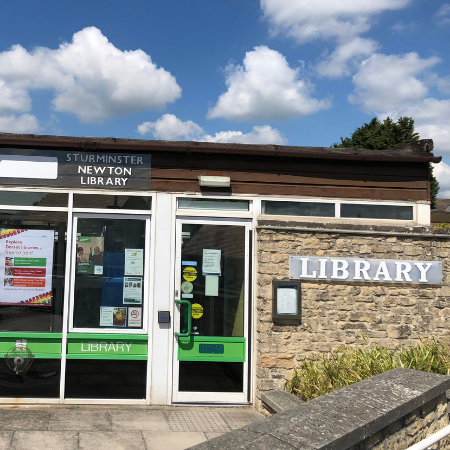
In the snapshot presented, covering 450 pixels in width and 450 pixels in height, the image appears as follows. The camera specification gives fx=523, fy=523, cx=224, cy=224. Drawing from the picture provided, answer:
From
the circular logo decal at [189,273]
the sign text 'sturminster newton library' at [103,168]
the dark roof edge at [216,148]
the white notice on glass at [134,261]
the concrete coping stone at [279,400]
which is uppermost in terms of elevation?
the dark roof edge at [216,148]

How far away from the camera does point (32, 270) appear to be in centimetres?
669

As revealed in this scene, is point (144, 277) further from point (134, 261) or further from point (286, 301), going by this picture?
point (286, 301)

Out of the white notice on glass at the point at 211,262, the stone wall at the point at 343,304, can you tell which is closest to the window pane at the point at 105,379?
the white notice on glass at the point at 211,262

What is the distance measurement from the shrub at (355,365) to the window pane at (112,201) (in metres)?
2.93

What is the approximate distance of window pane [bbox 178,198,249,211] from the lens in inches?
275

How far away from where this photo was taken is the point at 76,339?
662 centimetres

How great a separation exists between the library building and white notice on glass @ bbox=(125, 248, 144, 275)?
0.04 ft

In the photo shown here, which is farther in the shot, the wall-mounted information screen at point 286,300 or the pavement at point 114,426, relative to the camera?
the wall-mounted information screen at point 286,300

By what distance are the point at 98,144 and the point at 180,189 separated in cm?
121

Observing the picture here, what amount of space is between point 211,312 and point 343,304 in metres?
1.74

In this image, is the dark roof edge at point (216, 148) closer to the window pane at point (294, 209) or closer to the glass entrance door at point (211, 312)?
the window pane at point (294, 209)

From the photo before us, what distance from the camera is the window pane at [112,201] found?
6.82 m

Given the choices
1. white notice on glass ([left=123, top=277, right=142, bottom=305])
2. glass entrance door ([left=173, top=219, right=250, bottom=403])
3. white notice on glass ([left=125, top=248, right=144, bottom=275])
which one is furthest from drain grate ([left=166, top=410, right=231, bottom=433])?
white notice on glass ([left=125, top=248, right=144, bottom=275])

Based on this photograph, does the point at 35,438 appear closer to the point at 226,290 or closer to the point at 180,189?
the point at 226,290
